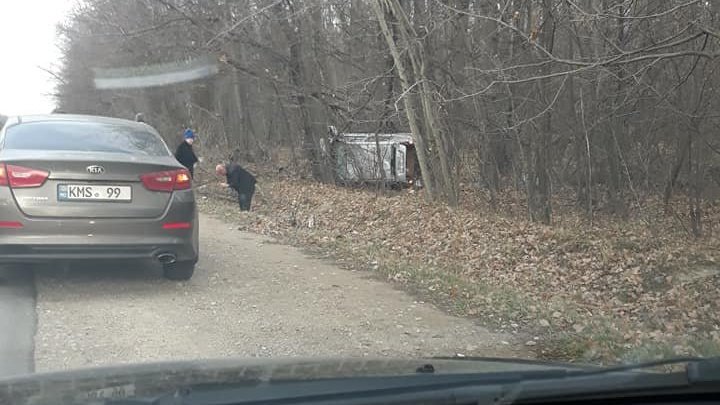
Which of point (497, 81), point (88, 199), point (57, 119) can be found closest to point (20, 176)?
point (88, 199)

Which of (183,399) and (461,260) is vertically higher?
(183,399)

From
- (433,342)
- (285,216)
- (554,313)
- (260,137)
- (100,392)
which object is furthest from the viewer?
(260,137)

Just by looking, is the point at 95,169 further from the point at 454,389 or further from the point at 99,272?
the point at 454,389

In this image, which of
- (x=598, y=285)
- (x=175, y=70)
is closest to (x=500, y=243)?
(x=598, y=285)

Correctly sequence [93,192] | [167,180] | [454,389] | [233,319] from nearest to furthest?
[454,389] < [233,319] < [93,192] < [167,180]

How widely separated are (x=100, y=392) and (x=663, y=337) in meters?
5.30

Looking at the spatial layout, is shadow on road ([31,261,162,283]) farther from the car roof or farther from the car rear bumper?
the car roof

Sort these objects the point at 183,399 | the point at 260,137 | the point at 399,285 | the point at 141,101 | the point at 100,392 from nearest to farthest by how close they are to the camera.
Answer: the point at 183,399, the point at 100,392, the point at 399,285, the point at 260,137, the point at 141,101

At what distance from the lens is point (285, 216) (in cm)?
1636

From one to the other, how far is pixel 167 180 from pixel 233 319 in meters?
1.53

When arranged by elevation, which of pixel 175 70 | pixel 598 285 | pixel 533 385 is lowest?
pixel 598 285

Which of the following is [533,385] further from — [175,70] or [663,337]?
[175,70]

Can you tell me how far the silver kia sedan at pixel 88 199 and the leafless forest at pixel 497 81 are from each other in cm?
505

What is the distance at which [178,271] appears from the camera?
8617mm
